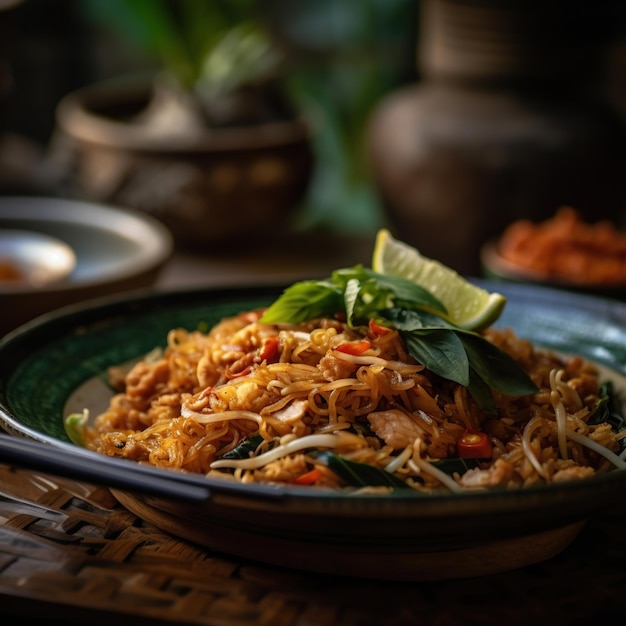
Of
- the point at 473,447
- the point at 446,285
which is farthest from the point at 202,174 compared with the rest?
the point at 473,447

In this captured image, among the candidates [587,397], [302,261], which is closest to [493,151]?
[302,261]

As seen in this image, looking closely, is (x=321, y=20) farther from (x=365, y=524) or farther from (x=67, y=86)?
(x=365, y=524)

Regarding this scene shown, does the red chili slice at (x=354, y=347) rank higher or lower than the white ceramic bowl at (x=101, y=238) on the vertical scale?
higher

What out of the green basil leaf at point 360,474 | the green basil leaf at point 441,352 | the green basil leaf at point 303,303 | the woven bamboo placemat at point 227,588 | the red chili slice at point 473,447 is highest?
the green basil leaf at point 303,303

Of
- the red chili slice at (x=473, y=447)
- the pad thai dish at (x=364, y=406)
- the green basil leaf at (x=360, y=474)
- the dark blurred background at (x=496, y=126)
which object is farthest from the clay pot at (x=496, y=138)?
the green basil leaf at (x=360, y=474)

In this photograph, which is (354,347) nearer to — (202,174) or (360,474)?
(360,474)

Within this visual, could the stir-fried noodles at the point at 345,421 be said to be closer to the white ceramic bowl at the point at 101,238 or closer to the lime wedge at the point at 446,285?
the lime wedge at the point at 446,285

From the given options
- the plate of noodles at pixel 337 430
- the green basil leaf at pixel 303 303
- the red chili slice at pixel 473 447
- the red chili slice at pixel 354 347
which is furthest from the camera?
the green basil leaf at pixel 303 303

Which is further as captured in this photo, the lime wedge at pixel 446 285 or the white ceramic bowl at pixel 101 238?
Answer: the white ceramic bowl at pixel 101 238
